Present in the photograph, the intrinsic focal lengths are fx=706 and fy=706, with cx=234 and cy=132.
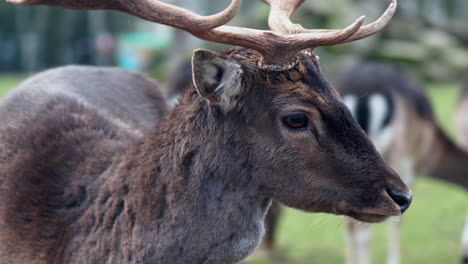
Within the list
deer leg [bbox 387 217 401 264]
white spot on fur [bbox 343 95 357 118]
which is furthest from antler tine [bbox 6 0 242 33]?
deer leg [bbox 387 217 401 264]

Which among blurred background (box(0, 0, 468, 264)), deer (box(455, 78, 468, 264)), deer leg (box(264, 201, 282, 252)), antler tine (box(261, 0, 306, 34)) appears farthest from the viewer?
blurred background (box(0, 0, 468, 264))

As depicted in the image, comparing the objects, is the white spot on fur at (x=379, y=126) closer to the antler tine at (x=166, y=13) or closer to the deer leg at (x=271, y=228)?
the deer leg at (x=271, y=228)

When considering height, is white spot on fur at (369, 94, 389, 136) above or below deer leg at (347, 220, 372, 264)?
above

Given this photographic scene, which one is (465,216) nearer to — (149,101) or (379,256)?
(379,256)

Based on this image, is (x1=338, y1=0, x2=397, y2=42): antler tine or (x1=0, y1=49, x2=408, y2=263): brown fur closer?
(x1=0, y1=49, x2=408, y2=263): brown fur

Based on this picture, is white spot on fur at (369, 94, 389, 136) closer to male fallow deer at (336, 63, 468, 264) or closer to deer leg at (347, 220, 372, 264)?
male fallow deer at (336, 63, 468, 264)

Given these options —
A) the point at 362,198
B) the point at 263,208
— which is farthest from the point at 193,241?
the point at 362,198

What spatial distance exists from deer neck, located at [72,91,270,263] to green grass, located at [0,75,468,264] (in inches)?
126

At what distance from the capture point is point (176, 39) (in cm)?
1980

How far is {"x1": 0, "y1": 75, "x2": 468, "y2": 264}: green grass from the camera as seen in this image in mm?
7242

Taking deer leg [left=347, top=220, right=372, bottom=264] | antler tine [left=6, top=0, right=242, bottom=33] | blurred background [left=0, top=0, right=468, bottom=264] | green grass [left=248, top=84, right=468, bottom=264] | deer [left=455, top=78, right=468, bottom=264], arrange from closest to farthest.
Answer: antler tine [left=6, top=0, right=242, bottom=33], deer leg [left=347, top=220, right=372, bottom=264], green grass [left=248, top=84, right=468, bottom=264], deer [left=455, top=78, right=468, bottom=264], blurred background [left=0, top=0, right=468, bottom=264]

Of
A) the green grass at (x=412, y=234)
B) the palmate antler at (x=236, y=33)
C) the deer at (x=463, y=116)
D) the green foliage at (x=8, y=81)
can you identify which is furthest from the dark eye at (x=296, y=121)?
the green foliage at (x=8, y=81)

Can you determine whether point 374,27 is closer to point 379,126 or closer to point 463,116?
point 379,126

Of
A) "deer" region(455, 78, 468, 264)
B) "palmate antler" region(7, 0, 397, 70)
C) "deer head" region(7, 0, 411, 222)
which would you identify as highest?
"palmate antler" region(7, 0, 397, 70)
